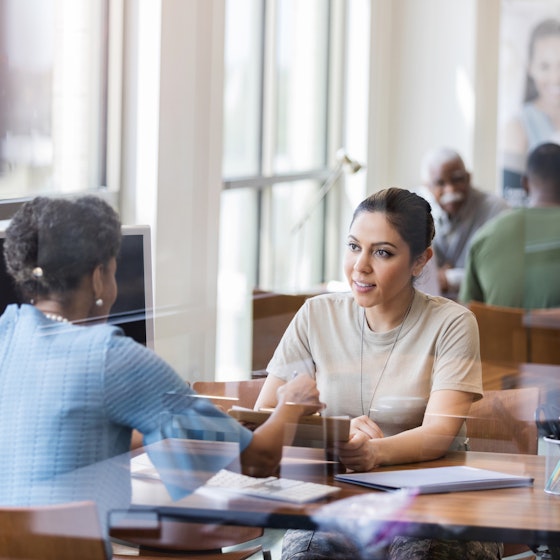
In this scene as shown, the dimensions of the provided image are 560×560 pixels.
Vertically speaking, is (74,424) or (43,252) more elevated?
(43,252)

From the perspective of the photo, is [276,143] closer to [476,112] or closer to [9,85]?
[9,85]

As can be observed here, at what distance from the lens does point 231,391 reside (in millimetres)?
2010

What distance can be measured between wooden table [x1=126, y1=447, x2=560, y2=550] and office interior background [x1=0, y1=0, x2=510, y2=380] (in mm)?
237

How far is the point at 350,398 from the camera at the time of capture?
6.27ft

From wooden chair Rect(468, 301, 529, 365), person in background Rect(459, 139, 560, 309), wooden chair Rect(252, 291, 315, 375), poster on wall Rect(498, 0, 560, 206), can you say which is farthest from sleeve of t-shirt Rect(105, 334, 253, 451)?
poster on wall Rect(498, 0, 560, 206)

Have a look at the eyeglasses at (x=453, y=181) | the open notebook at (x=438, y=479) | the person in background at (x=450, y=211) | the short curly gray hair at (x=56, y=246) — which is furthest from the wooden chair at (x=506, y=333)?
the short curly gray hair at (x=56, y=246)

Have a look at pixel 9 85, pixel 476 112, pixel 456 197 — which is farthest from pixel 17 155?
pixel 476 112

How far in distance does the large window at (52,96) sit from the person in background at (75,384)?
0.17 meters

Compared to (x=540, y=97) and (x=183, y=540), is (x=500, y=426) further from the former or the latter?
(x=540, y=97)

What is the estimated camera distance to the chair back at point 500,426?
6.43 feet

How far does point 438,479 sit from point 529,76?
A: 4.65 meters

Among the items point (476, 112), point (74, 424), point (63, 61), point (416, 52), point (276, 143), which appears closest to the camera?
point (74, 424)

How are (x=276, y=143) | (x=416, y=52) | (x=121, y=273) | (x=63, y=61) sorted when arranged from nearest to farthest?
(x=121, y=273) → (x=63, y=61) → (x=416, y=52) → (x=276, y=143)

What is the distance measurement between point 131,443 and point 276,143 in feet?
4.68
